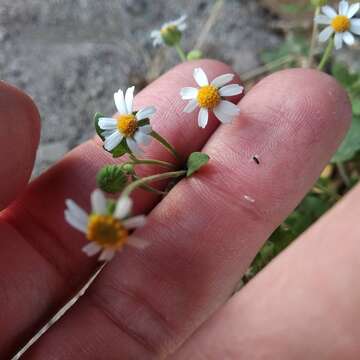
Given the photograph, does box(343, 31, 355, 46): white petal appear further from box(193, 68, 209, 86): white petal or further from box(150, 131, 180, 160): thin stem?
box(150, 131, 180, 160): thin stem

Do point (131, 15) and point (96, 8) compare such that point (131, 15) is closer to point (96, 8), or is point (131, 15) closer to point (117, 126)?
point (96, 8)

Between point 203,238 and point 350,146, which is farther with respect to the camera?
point 350,146

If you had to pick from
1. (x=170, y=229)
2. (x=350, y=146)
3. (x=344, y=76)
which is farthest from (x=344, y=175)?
(x=170, y=229)

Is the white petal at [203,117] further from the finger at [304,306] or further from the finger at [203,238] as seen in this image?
the finger at [304,306]

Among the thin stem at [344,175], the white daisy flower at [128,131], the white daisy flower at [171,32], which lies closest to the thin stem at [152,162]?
the white daisy flower at [128,131]

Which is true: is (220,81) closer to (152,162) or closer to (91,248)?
(152,162)

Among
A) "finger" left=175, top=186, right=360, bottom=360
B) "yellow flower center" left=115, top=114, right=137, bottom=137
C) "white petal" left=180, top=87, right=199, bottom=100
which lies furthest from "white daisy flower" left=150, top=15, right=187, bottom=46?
"finger" left=175, top=186, right=360, bottom=360
